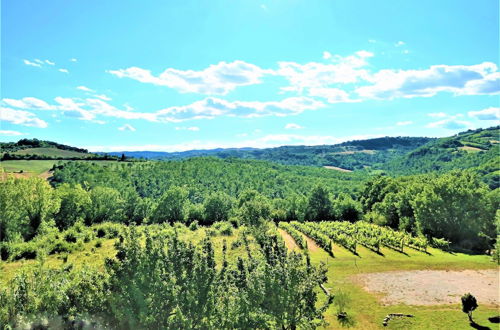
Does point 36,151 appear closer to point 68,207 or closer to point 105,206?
point 105,206

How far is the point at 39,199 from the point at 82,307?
193ft

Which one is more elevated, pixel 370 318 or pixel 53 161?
pixel 53 161

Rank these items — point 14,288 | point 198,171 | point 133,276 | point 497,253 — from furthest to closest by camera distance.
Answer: point 198,171, point 497,253, point 14,288, point 133,276

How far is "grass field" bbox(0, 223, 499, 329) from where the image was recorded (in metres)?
29.6

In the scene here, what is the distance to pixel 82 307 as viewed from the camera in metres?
17.3

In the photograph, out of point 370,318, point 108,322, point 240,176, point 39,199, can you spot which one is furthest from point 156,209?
point 108,322

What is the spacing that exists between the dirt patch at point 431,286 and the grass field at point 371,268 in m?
1.12

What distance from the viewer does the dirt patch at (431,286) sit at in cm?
3444

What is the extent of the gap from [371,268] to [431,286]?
10331mm

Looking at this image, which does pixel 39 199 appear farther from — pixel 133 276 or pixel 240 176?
pixel 240 176

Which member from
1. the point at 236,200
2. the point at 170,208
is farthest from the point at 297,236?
the point at 236,200

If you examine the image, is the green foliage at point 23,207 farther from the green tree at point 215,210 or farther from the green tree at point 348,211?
the green tree at point 348,211

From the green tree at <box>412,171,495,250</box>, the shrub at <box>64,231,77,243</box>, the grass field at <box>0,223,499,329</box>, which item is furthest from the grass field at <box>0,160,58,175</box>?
the green tree at <box>412,171,495,250</box>

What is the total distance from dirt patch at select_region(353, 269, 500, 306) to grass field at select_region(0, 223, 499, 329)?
112 cm
